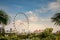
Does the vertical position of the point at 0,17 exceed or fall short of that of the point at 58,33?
it exceeds it

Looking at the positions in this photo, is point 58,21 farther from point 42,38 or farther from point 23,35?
point 23,35

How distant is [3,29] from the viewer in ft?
17.8

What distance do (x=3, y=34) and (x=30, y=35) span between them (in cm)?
72

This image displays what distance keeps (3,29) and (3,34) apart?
0.19m

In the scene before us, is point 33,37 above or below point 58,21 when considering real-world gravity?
below

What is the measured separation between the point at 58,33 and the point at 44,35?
460 mm

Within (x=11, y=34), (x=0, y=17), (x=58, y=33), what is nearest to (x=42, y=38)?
(x=58, y=33)

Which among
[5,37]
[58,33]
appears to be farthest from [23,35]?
[58,33]

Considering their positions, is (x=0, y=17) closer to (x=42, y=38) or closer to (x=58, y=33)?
(x=42, y=38)

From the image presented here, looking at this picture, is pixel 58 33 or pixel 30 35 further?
pixel 30 35

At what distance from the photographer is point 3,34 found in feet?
17.4

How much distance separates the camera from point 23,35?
17.5ft

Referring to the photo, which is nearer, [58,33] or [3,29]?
[58,33]

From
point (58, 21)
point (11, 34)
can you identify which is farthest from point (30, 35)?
point (58, 21)
